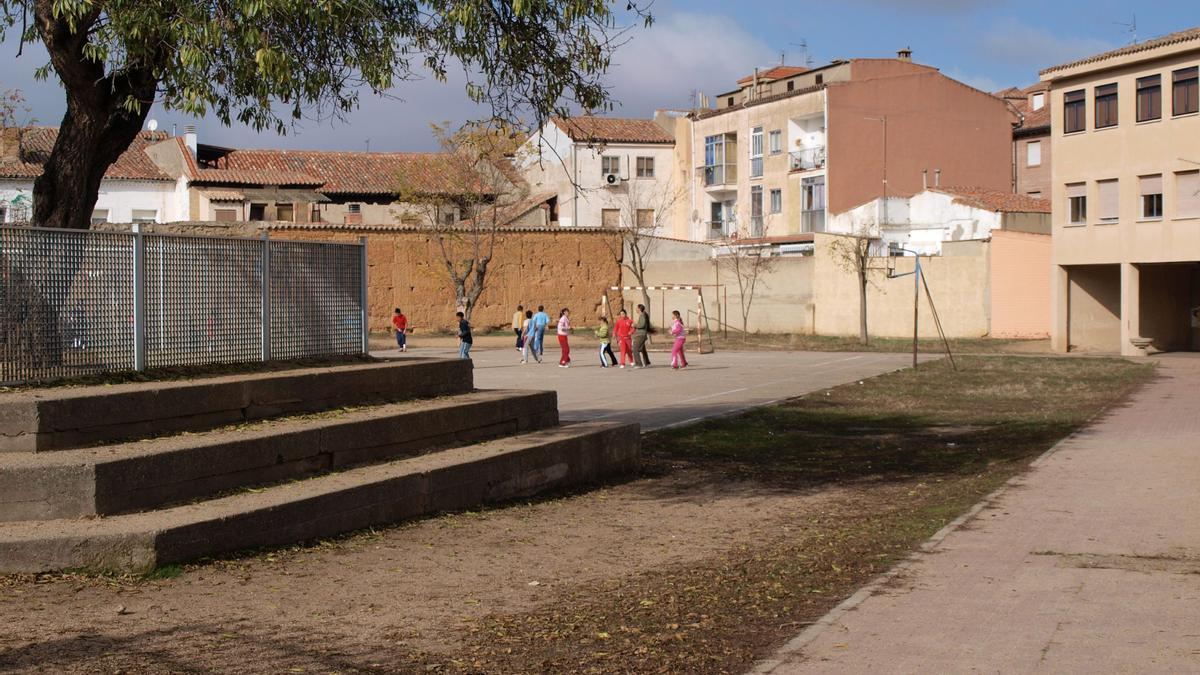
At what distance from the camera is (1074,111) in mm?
39406

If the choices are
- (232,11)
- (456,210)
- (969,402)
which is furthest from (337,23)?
(456,210)

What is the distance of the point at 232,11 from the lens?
423 inches

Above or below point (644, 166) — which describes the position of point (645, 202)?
below

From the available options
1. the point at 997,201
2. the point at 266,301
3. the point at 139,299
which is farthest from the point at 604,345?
the point at 139,299

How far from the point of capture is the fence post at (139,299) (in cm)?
996

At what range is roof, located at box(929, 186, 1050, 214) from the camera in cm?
4844

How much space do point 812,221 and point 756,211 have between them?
485 centimetres

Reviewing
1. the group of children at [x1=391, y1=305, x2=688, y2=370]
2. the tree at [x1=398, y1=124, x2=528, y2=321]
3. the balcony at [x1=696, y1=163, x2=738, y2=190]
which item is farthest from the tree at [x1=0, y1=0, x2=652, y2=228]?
the balcony at [x1=696, y1=163, x2=738, y2=190]

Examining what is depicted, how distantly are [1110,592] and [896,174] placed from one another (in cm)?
5134

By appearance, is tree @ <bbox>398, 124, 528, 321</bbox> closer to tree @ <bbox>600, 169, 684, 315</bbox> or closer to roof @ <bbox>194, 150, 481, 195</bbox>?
roof @ <bbox>194, 150, 481, 195</bbox>

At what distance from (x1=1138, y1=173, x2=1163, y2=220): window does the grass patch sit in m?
12.3

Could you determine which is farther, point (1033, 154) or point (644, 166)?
point (644, 166)

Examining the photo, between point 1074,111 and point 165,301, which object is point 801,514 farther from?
point 1074,111

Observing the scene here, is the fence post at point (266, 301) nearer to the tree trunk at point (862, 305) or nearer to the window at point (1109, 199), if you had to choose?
the window at point (1109, 199)
